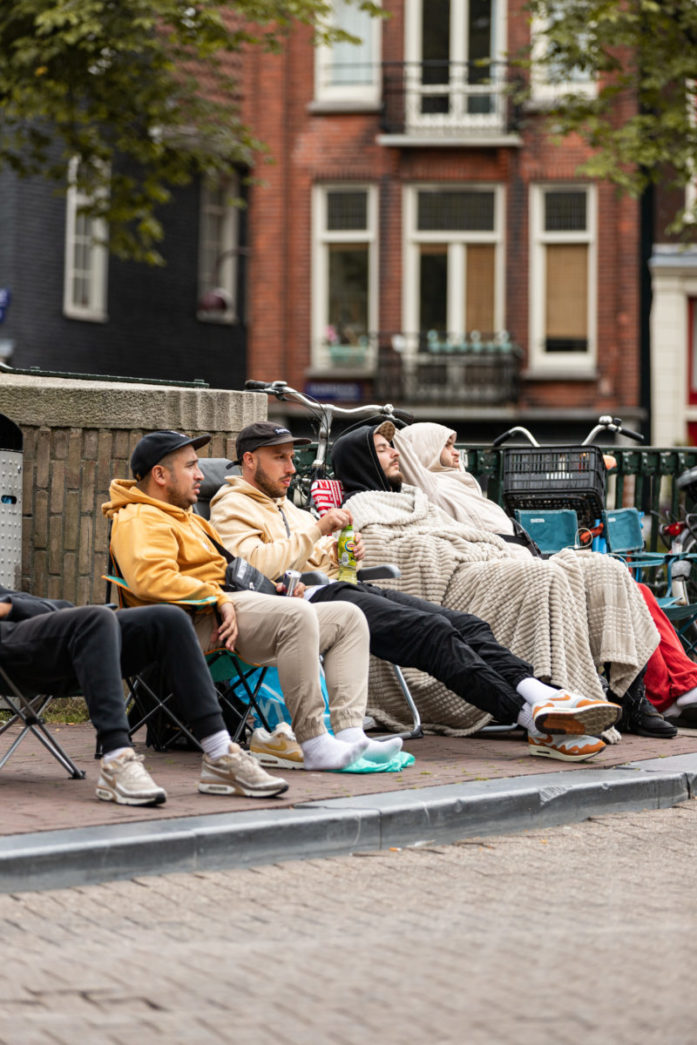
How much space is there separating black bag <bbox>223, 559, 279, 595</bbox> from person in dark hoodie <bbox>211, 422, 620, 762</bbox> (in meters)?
0.14

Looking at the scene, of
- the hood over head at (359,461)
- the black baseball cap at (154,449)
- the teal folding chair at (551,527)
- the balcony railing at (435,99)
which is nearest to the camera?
the black baseball cap at (154,449)

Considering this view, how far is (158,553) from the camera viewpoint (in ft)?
22.1

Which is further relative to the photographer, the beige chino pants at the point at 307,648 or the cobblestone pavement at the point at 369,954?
the beige chino pants at the point at 307,648

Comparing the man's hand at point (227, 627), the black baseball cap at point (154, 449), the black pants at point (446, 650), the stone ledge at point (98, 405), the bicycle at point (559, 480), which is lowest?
the black pants at point (446, 650)

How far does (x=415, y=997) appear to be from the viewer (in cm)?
410

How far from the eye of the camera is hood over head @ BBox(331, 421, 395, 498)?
28.2 ft

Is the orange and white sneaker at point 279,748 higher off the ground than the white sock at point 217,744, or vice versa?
the white sock at point 217,744

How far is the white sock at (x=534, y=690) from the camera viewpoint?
292 inches

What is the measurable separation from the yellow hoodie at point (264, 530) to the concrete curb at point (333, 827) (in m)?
1.29

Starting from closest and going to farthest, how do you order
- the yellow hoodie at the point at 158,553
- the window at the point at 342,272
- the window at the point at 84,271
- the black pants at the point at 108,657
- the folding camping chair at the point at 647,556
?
the black pants at the point at 108,657, the yellow hoodie at the point at 158,553, the folding camping chair at the point at 647,556, the window at the point at 84,271, the window at the point at 342,272

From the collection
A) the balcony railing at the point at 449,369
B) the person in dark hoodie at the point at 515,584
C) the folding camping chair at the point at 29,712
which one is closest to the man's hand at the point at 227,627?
the folding camping chair at the point at 29,712

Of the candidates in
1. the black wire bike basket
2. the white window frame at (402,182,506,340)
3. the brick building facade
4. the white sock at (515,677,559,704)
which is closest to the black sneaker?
the white sock at (515,677,559,704)

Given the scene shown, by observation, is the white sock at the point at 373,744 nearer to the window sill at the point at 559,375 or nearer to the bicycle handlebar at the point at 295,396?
the bicycle handlebar at the point at 295,396

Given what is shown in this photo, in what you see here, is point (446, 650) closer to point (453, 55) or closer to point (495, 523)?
point (495, 523)
